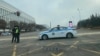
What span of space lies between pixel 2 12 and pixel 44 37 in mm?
89079

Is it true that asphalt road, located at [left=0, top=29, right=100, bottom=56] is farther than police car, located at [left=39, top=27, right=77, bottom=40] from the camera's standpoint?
No

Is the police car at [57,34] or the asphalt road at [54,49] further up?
the police car at [57,34]

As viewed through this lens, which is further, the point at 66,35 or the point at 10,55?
the point at 66,35

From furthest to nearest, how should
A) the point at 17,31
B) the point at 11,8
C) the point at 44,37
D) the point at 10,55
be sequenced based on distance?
the point at 11,8
the point at 44,37
the point at 17,31
the point at 10,55

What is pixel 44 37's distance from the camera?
31.7 m

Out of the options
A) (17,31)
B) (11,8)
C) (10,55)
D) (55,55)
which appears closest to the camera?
(55,55)

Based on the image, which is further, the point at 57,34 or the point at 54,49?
the point at 57,34

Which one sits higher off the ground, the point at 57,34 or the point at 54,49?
the point at 57,34

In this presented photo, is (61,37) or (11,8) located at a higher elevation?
(11,8)

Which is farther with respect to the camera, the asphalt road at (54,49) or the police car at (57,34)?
the police car at (57,34)

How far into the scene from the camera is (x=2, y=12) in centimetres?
11756

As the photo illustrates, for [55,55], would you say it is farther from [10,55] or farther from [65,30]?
[65,30]

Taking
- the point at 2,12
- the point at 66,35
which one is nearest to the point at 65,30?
the point at 66,35

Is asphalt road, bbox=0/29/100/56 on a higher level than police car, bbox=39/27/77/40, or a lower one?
lower
